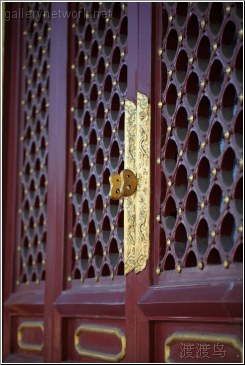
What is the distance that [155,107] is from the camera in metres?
1.83

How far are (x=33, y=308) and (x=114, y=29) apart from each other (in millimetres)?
863

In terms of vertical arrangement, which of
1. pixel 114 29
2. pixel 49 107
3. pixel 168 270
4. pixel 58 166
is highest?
pixel 114 29

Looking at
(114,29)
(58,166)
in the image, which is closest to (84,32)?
(114,29)

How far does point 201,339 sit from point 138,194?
0.39m

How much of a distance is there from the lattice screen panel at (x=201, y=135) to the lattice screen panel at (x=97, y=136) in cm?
22

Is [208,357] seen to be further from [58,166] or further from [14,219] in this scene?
[14,219]

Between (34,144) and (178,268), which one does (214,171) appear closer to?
(178,268)

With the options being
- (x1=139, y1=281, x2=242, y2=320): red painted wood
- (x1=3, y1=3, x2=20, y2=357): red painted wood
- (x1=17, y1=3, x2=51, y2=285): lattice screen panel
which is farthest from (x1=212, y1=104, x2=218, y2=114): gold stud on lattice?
(x1=3, y1=3, x2=20, y2=357): red painted wood

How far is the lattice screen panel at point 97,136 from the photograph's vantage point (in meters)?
2.00

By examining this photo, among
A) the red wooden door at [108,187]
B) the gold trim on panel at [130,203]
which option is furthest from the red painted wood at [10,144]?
the gold trim on panel at [130,203]

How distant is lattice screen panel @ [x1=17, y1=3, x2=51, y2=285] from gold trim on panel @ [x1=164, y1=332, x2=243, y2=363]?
76 centimetres

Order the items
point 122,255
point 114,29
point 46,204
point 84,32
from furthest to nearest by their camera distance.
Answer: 1. point 46,204
2. point 84,32
3. point 114,29
4. point 122,255

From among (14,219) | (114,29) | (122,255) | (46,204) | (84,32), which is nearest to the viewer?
(122,255)

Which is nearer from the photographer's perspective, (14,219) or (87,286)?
(87,286)
